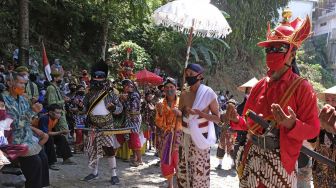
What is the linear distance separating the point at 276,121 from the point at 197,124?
6.49 feet

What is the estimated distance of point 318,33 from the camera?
4469 centimetres

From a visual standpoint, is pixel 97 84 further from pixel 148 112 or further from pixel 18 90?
pixel 148 112

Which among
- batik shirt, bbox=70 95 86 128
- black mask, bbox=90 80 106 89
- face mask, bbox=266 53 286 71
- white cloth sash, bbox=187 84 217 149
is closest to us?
face mask, bbox=266 53 286 71

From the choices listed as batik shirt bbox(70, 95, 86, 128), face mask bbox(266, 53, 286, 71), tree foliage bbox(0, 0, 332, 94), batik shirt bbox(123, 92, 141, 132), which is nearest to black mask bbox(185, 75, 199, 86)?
face mask bbox(266, 53, 286, 71)

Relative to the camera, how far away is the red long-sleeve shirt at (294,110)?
3046 millimetres

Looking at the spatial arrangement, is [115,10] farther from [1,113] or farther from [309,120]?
[309,120]

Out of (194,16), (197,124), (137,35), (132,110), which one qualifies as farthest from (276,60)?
(137,35)

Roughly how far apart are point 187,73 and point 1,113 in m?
2.37

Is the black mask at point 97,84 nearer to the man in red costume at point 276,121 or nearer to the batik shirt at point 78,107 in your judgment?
the batik shirt at point 78,107

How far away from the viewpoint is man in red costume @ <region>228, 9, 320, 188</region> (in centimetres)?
315

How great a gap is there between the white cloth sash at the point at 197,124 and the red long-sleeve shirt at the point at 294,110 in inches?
55.4

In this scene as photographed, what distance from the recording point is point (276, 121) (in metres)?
3.12

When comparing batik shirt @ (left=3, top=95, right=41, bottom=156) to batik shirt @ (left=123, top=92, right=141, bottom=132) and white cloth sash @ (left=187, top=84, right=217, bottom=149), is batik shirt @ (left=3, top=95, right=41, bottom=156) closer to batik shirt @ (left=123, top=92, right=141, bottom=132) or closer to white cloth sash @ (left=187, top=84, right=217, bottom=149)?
white cloth sash @ (left=187, top=84, right=217, bottom=149)

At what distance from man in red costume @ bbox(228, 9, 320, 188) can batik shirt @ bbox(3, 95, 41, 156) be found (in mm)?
2978
